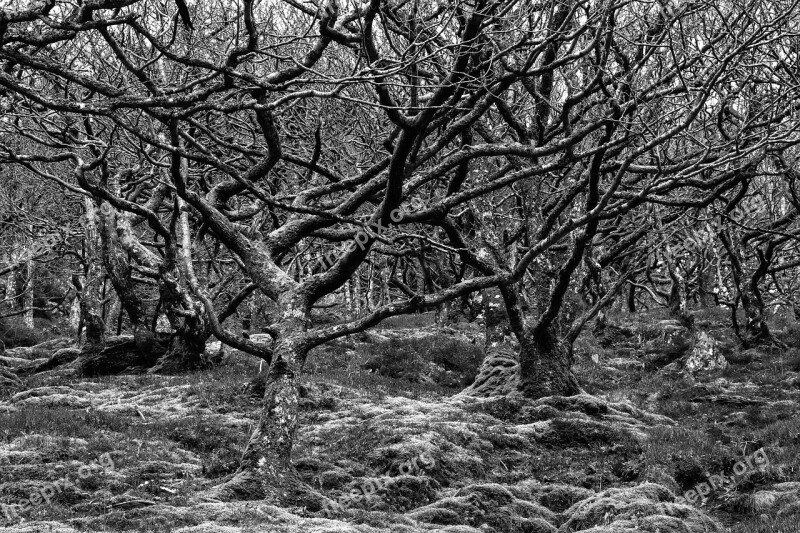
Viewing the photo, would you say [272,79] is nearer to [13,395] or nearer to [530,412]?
[530,412]

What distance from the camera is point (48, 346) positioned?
98.7 ft

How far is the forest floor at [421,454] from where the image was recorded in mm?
10406

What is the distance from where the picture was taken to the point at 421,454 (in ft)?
43.9

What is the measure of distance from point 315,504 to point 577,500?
4.44m

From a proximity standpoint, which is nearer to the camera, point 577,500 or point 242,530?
point 242,530

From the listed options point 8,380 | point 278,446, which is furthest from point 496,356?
point 8,380

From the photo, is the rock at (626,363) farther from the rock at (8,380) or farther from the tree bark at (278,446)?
the rock at (8,380)

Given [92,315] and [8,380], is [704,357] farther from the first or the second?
[8,380]

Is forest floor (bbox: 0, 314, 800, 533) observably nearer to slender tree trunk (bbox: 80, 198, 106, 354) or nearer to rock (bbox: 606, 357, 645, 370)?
rock (bbox: 606, 357, 645, 370)

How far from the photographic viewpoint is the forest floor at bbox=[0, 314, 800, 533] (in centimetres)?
A: 1041

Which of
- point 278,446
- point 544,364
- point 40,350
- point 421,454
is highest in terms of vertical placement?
point 40,350

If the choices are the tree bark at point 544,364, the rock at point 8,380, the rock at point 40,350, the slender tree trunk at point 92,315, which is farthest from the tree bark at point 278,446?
the rock at point 40,350

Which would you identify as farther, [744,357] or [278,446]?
[744,357]

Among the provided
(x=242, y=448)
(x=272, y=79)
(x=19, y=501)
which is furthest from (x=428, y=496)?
(x=272, y=79)
